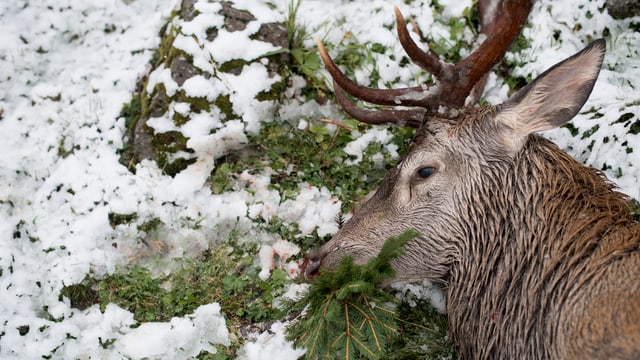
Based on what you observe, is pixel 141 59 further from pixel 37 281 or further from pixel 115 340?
Result: pixel 115 340

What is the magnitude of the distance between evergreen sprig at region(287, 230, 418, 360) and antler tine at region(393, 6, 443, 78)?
1.08 metres

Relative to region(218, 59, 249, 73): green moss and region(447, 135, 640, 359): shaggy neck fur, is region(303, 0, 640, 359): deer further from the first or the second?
region(218, 59, 249, 73): green moss

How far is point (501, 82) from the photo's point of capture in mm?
5902

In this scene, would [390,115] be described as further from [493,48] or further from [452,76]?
[493,48]

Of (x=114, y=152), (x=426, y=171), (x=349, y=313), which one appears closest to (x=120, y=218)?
(x=114, y=152)

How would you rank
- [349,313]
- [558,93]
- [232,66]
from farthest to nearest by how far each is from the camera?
1. [232,66]
2. [349,313]
3. [558,93]

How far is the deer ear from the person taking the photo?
3.79m

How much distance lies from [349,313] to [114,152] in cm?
280

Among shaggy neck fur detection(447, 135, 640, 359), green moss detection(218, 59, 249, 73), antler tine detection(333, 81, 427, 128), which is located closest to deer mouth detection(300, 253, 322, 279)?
shaggy neck fur detection(447, 135, 640, 359)

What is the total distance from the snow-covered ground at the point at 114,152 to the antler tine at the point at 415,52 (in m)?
1.56

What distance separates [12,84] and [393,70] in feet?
11.8

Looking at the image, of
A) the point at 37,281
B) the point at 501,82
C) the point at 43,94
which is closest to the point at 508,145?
the point at 501,82

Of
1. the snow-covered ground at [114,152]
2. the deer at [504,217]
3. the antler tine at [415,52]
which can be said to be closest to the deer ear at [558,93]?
the deer at [504,217]

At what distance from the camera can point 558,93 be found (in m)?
3.89
